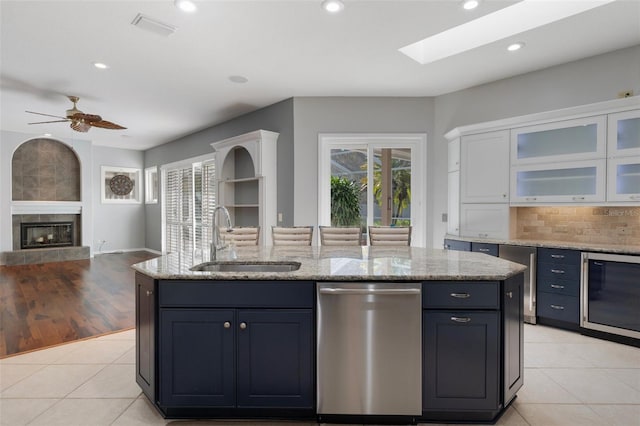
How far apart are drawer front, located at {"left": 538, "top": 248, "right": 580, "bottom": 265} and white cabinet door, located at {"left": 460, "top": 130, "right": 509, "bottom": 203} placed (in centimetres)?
73

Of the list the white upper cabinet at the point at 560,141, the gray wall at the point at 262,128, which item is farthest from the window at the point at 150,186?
the white upper cabinet at the point at 560,141

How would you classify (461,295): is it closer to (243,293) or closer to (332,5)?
(243,293)

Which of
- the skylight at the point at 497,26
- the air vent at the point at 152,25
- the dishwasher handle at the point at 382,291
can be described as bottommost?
the dishwasher handle at the point at 382,291

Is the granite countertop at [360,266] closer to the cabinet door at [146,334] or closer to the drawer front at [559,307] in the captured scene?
the cabinet door at [146,334]

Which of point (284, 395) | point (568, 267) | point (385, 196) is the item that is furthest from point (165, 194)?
point (568, 267)

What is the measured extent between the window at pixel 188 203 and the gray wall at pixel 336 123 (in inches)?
96.1

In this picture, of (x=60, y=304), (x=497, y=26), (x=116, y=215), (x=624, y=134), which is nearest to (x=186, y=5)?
(x=497, y=26)

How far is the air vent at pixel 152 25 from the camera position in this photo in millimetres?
2893

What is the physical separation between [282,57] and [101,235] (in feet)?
26.2

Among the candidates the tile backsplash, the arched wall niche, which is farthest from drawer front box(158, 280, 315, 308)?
the arched wall niche

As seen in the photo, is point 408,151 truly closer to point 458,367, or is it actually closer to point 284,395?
point 458,367

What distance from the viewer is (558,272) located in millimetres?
3543

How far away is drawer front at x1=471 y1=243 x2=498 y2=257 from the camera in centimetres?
391

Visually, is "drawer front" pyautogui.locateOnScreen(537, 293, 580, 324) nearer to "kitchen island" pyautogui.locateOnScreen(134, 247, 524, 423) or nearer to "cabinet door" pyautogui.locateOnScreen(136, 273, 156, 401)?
"kitchen island" pyautogui.locateOnScreen(134, 247, 524, 423)
